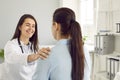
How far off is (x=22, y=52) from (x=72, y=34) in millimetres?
794

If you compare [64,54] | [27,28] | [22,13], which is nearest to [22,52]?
[27,28]

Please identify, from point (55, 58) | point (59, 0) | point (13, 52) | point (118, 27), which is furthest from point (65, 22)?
point (59, 0)

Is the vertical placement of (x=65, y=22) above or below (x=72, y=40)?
above

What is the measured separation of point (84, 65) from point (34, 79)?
1.01 feet

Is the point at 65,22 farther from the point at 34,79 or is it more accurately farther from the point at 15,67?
the point at 15,67

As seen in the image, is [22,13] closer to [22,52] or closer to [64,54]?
[22,52]

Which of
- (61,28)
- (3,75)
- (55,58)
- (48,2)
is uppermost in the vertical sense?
(48,2)

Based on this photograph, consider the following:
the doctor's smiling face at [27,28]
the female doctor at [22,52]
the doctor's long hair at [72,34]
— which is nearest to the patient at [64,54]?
the doctor's long hair at [72,34]

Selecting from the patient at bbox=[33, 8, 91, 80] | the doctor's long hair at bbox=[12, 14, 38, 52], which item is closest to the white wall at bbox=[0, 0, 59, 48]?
the doctor's long hair at bbox=[12, 14, 38, 52]

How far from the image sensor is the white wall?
13.8ft

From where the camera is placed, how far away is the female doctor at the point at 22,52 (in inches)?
67.8

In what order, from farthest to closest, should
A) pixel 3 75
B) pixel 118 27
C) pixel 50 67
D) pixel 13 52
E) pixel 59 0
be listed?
pixel 59 0, pixel 118 27, pixel 3 75, pixel 13 52, pixel 50 67

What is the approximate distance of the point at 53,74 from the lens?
1126mm

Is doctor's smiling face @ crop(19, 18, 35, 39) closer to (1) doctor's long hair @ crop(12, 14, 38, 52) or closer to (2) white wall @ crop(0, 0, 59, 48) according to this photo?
(1) doctor's long hair @ crop(12, 14, 38, 52)
